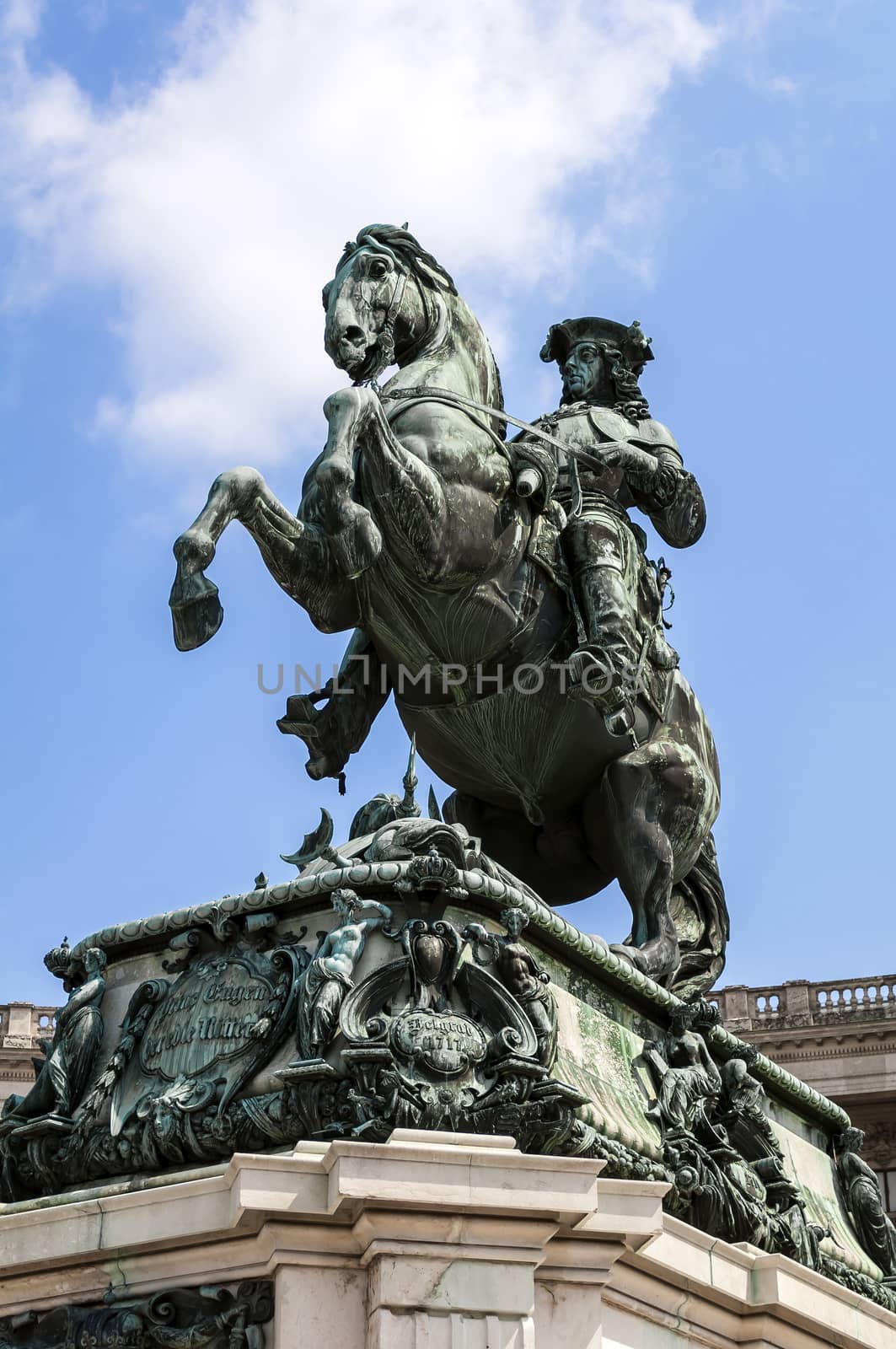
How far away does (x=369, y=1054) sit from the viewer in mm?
8219

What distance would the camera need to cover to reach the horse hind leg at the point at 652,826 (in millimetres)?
10664

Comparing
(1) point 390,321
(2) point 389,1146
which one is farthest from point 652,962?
(1) point 390,321

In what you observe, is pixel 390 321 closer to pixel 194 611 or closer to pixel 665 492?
pixel 665 492

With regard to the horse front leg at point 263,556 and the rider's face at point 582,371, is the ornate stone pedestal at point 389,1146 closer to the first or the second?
the horse front leg at point 263,556

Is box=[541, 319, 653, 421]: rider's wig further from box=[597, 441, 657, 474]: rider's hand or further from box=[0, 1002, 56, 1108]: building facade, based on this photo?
box=[0, 1002, 56, 1108]: building facade

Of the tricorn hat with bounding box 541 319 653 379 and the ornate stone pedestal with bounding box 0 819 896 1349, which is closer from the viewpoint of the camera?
the ornate stone pedestal with bounding box 0 819 896 1349

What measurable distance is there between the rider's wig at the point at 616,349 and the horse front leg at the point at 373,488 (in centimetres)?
251

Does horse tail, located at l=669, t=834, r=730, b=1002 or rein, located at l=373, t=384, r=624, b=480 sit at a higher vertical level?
rein, located at l=373, t=384, r=624, b=480

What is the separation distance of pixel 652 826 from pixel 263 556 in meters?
2.31

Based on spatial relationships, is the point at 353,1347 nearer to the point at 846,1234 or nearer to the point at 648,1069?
the point at 648,1069

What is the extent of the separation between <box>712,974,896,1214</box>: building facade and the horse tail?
72.8 feet

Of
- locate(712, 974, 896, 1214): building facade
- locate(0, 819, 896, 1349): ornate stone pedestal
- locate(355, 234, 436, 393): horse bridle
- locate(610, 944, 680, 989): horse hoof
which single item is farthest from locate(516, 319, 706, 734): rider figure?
locate(712, 974, 896, 1214): building facade

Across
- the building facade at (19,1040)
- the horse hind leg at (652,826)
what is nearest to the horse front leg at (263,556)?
the horse hind leg at (652,826)

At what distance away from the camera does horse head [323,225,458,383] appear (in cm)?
1037
